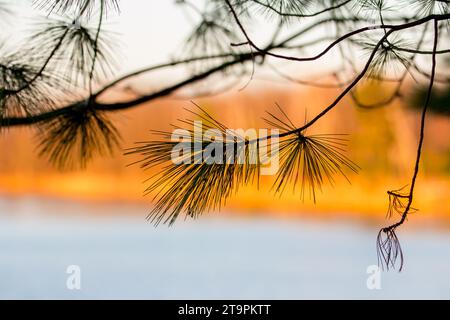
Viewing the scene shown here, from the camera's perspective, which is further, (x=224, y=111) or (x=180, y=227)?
(x=224, y=111)

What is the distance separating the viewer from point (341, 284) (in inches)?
260

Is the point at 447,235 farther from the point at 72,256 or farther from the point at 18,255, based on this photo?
the point at 18,255

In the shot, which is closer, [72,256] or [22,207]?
[72,256]

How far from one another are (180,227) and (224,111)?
4608 mm

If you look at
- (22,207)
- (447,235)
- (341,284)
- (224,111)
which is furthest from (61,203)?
(341,284)

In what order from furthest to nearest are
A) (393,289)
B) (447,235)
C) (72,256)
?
(447,235) → (72,256) → (393,289)

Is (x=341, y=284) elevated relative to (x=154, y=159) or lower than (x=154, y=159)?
lower

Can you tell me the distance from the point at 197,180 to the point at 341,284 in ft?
18.7
